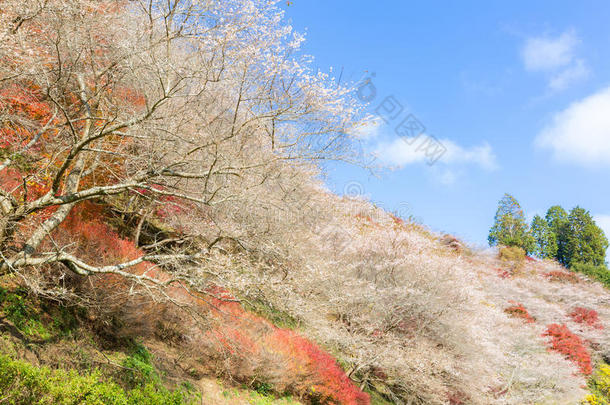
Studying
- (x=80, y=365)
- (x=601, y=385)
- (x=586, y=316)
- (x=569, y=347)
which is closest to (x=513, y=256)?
(x=586, y=316)

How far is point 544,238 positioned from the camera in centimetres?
4056

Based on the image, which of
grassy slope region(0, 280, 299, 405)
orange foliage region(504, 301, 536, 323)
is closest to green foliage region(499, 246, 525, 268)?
orange foliage region(504, 301, 536, 323)

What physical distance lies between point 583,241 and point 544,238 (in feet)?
13.2

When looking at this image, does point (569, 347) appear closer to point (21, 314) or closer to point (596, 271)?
point (596, 271)

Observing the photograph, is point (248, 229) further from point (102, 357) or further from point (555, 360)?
point (555, 360)

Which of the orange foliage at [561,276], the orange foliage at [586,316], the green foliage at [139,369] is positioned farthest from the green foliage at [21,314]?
the orange foliage at [561,276]

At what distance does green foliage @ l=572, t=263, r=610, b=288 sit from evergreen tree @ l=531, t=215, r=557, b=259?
9.32ft

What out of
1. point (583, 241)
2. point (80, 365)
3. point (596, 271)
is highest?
point (583, 241)

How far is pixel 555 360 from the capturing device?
16797mm

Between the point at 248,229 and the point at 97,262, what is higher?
the point at 248,229

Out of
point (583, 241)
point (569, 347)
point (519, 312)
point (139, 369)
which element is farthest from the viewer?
point (583, 241)

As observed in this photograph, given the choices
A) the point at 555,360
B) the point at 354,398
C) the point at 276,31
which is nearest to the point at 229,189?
the point at 276,31

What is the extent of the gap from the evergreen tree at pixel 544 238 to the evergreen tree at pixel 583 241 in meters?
1.70

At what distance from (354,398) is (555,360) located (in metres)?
12.6
